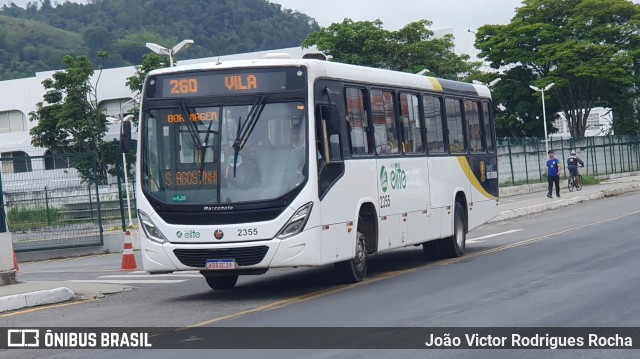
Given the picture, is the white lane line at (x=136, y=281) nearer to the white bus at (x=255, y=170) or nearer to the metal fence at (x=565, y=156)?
the white bus at (x=255, y=170)

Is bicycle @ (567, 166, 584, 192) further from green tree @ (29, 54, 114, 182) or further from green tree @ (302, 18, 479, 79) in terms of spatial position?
green tree @ (29, 54, 114, 182)

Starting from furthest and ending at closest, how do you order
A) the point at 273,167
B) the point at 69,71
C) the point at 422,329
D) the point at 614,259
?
the point at 69,71
the point at 614,259
the point at 273,167
the point at 422,329

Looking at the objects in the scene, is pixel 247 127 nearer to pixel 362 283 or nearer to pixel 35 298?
pixel 362 283

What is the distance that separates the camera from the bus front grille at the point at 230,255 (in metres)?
14.2

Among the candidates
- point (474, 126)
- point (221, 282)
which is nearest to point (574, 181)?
point (474, 126)

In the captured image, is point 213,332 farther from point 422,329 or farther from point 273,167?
point 273,167

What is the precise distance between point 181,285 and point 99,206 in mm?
10971

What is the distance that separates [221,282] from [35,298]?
277 cm

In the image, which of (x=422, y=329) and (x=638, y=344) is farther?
(x=422, y=329)

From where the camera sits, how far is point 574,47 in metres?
65.3

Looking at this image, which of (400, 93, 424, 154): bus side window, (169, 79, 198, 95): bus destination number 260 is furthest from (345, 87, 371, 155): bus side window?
(169, 79, 198, 95): bus destination number 260

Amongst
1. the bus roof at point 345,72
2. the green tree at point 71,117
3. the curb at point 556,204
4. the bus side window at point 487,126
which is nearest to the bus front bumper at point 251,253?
the bus roof at point 345,72

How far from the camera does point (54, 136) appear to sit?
60.8 meters

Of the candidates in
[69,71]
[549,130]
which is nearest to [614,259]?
[69,71]
